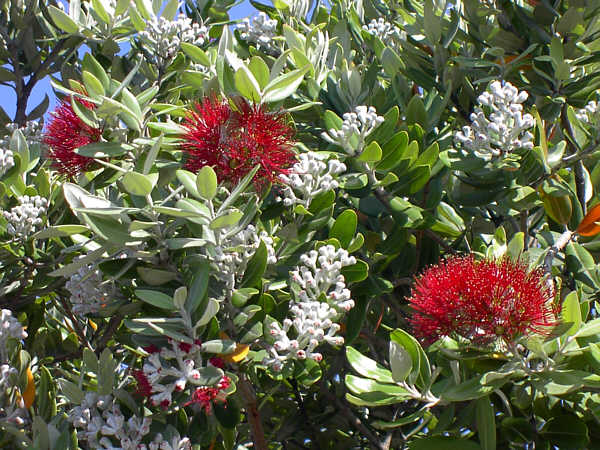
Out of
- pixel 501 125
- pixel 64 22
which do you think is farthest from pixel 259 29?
pixel 501 125


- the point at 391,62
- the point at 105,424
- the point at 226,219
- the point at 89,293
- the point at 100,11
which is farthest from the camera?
the point at 100,11

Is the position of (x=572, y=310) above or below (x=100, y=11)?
below

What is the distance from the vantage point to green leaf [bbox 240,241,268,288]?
6.59 feet

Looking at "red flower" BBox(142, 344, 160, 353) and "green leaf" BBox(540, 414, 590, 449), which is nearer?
"red flower" BBox(142, 344, 160, 353)

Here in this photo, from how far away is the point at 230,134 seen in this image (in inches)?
80.7

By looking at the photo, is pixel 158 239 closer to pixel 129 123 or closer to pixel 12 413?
pixel 129 123

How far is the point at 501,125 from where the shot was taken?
6.87ft

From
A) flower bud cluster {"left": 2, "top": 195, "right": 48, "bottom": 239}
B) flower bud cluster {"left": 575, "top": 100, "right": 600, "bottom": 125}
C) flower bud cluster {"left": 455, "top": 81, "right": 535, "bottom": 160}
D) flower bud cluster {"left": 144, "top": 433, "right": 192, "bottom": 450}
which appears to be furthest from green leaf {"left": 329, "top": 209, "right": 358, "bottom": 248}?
flower bud cluster {"left": 2, "top": 195, "right": 48, "bottom": 239}

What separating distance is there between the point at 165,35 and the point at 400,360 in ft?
4.63

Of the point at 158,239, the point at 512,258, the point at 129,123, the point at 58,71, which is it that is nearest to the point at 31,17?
the point at 58,71

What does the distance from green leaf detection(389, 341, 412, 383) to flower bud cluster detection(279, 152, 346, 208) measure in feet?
1.52

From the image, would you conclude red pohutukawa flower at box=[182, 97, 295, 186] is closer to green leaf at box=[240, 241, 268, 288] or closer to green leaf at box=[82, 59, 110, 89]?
green leaf at box=[240, 241, 268, 288]

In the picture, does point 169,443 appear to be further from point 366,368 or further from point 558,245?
point 558,245

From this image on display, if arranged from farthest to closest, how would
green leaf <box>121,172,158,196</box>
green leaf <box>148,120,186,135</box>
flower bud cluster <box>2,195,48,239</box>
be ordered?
flower bud cluster <box>2,195,48,239</box>, green leaf <box>148,120,186,135</box>, green leaf <box>121,172,158,196</box>
